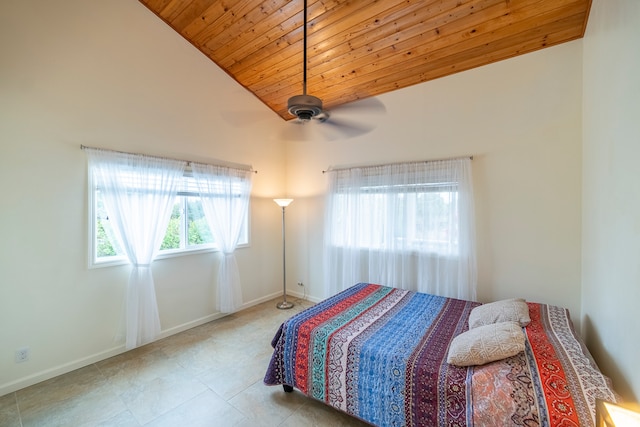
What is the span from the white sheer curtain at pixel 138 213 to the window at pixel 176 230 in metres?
0.11

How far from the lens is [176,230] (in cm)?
344

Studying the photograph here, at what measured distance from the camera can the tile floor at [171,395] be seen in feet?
6.42

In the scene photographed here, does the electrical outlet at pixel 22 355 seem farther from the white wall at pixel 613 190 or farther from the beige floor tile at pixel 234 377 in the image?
the white wall at pixel 613 190

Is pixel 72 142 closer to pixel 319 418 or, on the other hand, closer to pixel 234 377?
pixel 234 377

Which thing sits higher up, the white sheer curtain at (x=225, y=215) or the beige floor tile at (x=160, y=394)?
Result: the white sheer curtain at (x=225, y=215)

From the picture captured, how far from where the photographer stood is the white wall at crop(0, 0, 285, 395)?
2.27 meters

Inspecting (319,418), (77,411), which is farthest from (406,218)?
(77,411)

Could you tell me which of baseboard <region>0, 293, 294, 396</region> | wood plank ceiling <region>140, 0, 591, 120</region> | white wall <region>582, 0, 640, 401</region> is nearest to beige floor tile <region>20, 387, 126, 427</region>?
baseboard <region>0, 293, 294, 396</region>

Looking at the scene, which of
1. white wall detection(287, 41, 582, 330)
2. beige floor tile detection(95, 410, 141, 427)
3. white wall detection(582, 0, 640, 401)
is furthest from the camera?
A: white wall detection(287, 41, 582, 330)

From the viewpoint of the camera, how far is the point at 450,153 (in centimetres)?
310

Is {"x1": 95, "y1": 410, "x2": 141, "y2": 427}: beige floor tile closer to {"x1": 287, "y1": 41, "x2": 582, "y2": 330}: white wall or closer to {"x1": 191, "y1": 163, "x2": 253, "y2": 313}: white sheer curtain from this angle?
{"x1": 191, "y1": 163, "x2": 253, "y2": 313}: white sheer curtain

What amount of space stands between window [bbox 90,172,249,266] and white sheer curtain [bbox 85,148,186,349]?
0.36 feet

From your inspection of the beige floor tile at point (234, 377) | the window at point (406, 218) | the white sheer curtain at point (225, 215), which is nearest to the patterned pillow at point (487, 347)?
the window at point (406, 218)

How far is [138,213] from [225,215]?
3.52 feet
